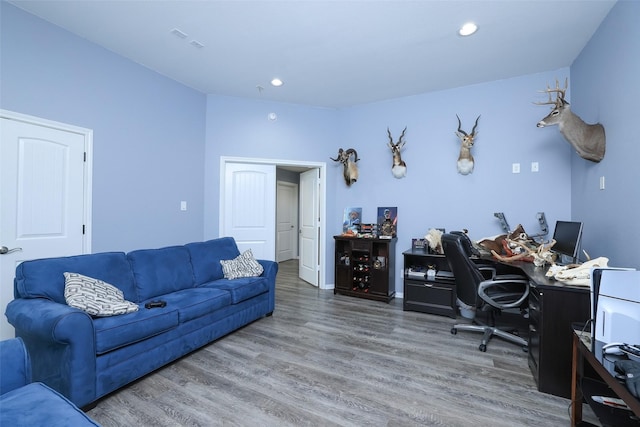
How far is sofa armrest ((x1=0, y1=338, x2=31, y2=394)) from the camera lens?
4.06ft

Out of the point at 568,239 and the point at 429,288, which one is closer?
the point at 568,239

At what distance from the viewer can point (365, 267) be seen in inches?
172

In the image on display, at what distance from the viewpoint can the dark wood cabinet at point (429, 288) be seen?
349cm

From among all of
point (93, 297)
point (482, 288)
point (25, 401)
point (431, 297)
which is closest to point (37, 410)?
point (25, 401)

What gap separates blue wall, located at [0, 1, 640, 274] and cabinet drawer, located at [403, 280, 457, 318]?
0.77 meters

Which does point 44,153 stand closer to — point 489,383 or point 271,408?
point 271,408

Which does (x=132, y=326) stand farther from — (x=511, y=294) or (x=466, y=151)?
(x=466, y=151)

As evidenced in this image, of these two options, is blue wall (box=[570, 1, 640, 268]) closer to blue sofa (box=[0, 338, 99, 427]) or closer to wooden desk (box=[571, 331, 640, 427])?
wooden desk (box=[571, 331, 640, 427])

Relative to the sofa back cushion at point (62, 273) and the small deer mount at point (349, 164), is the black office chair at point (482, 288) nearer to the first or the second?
the small deer mount at point (349, 164)

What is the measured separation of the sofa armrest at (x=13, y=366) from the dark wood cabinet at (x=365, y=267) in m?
3.52

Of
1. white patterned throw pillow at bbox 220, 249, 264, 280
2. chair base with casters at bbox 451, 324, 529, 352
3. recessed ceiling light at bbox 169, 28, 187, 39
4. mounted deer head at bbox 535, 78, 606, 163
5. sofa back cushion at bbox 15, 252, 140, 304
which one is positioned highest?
recessed ceiling light at bbox 169, 28, 187, 39

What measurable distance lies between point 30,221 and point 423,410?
348cm

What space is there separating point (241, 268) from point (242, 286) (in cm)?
41

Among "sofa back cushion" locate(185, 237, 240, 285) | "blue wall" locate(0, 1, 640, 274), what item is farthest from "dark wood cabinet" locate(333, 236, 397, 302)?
"sofa back cushion" locate(185, 237, 240, 285)
